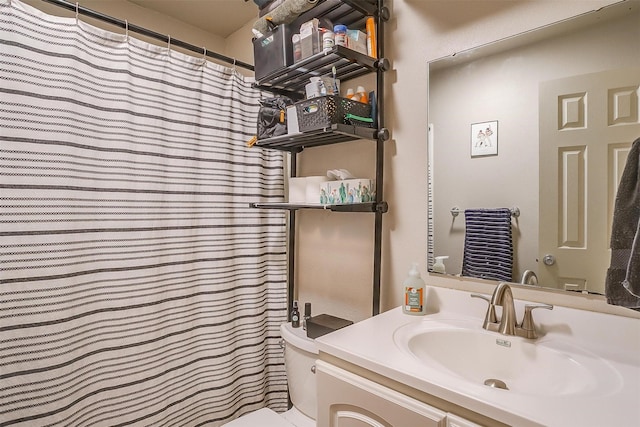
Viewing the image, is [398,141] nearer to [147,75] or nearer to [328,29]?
[328,29]

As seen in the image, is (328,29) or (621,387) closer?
(621,387)

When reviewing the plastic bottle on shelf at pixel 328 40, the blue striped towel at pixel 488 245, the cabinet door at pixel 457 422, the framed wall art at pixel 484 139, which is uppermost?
the plastic bottle on shelf at pixel 328 40

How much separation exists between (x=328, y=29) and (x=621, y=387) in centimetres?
145

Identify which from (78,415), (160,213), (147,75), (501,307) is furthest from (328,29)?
(78,415)

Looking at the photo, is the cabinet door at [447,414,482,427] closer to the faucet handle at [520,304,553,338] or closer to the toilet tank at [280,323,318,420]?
the faucet handle at [520,304,553,338]

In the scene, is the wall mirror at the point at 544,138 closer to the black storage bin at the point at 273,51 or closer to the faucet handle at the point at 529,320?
the faucet handle at the point at 529,320

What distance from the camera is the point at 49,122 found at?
1.24 m

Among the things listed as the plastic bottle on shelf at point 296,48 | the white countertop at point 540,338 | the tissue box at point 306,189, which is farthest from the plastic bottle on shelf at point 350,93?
the white countertop at point 540,338

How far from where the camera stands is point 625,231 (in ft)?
2.64

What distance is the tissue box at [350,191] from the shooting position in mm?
1363

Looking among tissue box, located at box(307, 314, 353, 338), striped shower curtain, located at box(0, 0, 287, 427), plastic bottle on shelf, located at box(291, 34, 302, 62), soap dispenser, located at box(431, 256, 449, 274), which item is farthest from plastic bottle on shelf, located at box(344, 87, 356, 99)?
tissue box, located at box(307, 314, 353, 338)

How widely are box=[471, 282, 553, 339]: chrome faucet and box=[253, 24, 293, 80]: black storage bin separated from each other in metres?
1.21

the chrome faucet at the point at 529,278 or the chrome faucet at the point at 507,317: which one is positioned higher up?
the chrome faucet at the point at 529,278

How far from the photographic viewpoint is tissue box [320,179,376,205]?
1.36 meters
